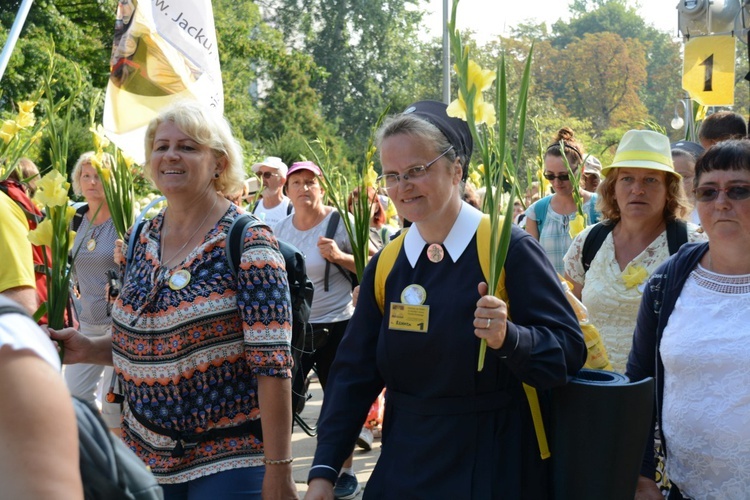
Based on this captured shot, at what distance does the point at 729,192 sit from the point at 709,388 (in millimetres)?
556

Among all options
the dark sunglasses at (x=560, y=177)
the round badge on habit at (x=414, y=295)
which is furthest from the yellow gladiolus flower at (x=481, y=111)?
the dark sunglasses at (x=560, y=177)

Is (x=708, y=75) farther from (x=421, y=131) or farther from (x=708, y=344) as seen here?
(x=421, y=131)

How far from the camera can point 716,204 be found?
2.85 metres

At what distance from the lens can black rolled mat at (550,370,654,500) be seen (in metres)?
2.58

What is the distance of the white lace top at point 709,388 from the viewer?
269 centimetres

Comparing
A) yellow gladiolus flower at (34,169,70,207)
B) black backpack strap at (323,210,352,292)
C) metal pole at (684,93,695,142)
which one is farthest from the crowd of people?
metal pole at (684,93,695,142)

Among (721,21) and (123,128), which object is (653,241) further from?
(721,21)

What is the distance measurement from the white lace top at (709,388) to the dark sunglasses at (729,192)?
0.69 feet

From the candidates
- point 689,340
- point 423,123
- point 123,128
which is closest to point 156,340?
point 423,123

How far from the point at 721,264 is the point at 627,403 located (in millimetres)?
538

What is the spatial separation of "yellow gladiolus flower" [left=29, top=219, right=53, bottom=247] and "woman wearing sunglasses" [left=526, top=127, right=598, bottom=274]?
11.0 ft

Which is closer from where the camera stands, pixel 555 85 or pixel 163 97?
pixel 163 97

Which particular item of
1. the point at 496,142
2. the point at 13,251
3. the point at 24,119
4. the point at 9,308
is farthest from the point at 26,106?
the point at 9,308

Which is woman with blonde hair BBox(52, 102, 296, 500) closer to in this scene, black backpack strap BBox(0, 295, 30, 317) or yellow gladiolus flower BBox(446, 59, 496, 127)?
yellow gladiolus flower BBox(446, 59, 496, 127)
